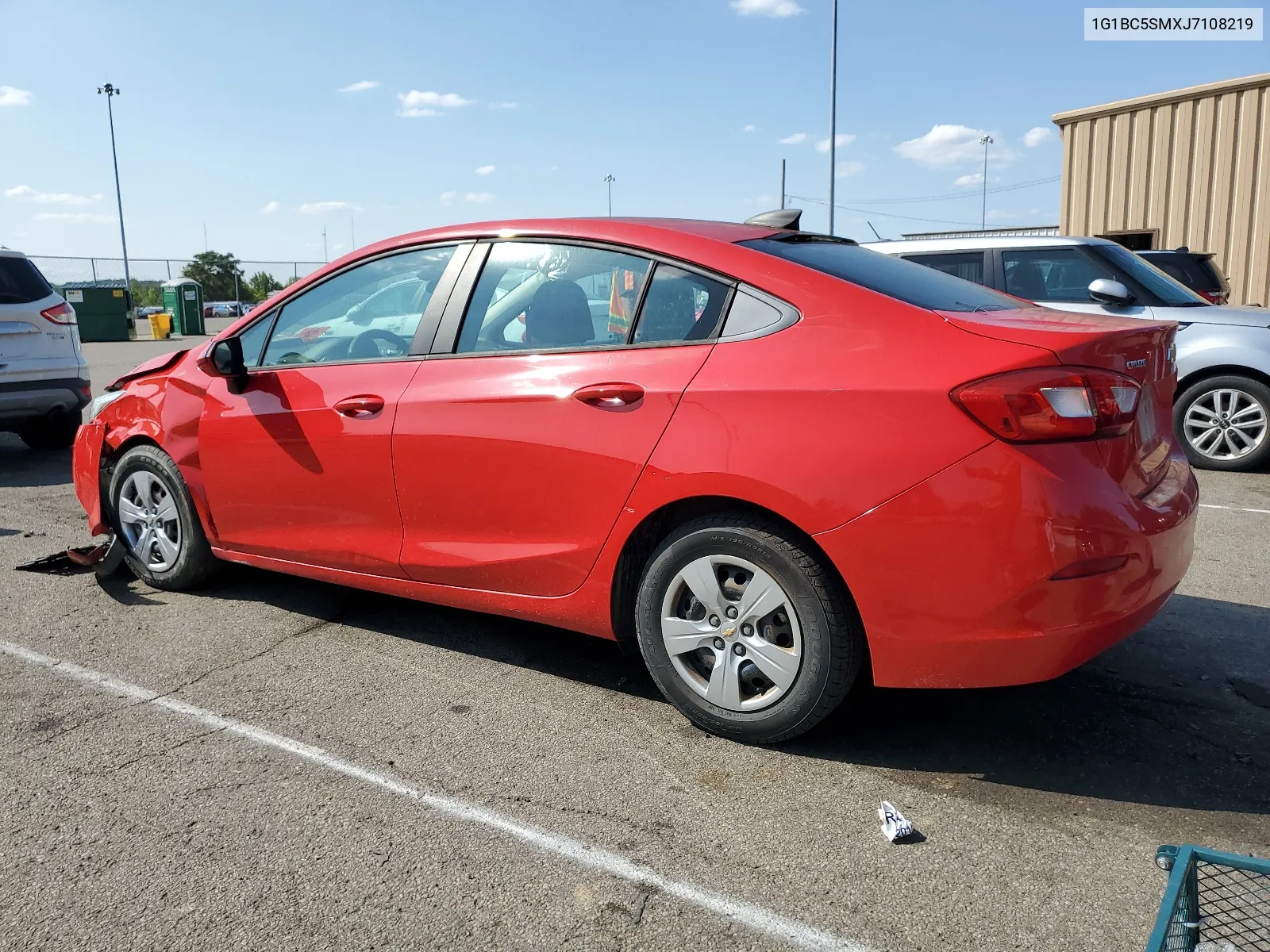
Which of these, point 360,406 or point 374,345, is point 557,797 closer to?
point 360,406

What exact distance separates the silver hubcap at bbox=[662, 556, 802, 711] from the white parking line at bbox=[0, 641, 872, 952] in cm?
72

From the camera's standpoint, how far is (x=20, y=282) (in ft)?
27.4

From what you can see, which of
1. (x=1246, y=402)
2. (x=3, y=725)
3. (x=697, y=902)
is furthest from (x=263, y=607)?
(x=1246, y=402)

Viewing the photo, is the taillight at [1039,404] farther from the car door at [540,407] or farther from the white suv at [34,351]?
the white suv at [34,351]

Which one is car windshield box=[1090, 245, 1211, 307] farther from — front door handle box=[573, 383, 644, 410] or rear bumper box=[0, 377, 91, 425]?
rear bumper box=[0, 377, 91, 425]

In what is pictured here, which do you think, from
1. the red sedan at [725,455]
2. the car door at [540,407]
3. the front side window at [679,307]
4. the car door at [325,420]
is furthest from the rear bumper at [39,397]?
the front side window at [679,307]

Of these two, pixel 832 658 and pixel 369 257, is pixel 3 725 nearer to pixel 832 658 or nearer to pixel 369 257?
pixel 369 257

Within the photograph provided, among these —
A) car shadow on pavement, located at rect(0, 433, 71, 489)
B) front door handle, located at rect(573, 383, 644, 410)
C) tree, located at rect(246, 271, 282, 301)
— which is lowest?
car shadow on pavement, located at rect(0, 433, 71, 489)

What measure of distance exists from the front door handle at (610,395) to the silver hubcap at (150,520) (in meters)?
2.34

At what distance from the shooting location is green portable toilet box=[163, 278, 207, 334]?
3519cm

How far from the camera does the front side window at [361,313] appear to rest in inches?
153

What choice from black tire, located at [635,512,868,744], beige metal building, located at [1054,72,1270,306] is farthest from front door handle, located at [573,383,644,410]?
beige metal building, located at [1054,72,1270,306]

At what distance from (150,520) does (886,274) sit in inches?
135

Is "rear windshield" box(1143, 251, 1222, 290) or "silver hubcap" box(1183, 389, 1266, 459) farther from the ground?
"rear windshield" box(1143, 251, 1222, 290)
